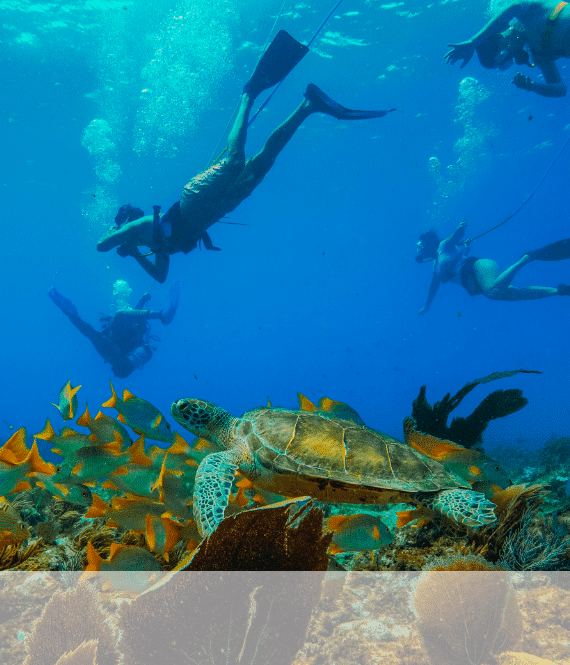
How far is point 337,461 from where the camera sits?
2148 millimetres

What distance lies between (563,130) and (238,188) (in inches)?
1046

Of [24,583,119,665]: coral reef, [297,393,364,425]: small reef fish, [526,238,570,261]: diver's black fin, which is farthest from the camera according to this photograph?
[526,238,570,261]: diver's black fin

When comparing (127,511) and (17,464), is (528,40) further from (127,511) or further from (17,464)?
(17,464)

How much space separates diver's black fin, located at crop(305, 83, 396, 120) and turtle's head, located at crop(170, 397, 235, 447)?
25.2 feet

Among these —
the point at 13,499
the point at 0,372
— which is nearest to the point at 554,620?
the point at 13,499

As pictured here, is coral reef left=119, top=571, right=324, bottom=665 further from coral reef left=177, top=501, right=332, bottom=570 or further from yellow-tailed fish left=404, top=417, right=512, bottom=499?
yellow-tailed fish left=404, top=417, right=512, bottom=499

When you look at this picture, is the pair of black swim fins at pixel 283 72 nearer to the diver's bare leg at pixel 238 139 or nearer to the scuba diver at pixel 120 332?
the diver's bare leg at pixel 238 139

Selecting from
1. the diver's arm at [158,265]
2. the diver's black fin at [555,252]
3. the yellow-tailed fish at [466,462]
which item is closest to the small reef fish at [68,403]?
the yellow-tailed fish at [466,462]

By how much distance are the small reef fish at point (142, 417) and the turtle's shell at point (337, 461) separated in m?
0.69

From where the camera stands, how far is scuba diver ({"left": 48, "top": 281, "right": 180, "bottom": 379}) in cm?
1163

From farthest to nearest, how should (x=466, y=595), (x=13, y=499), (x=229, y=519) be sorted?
1. (x=13, y=499)
2. (x=466, y=595)
3. (x=229, y=519)

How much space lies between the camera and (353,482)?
2.01m

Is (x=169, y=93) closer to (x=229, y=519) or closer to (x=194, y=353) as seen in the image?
(x=229, y=519)

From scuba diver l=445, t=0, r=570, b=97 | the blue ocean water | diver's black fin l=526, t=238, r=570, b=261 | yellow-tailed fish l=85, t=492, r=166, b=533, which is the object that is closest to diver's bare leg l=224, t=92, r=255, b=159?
scuba diver l=445, t=0, r=570, b=97
